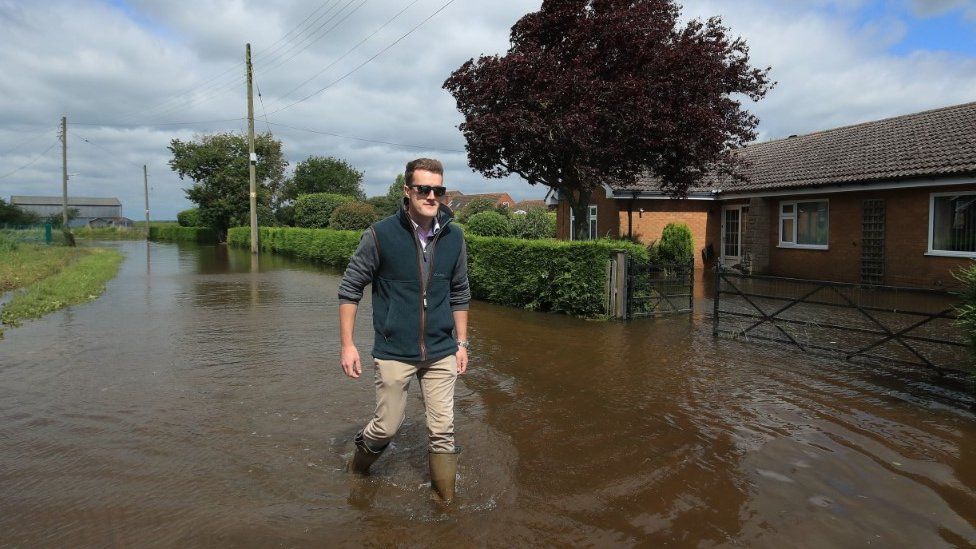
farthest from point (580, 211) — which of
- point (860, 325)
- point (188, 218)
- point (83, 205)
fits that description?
point (83, 205)

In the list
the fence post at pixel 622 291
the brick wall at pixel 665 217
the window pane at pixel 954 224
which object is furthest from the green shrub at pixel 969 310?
the brick wall at pixel 665 217

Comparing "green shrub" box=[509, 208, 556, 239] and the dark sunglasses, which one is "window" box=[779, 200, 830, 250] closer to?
"green shrub" box=[509, 208, 556, 239]

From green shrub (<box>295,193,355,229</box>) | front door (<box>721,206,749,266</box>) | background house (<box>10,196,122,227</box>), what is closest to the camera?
front door (<box>721,206,749,266</box>)

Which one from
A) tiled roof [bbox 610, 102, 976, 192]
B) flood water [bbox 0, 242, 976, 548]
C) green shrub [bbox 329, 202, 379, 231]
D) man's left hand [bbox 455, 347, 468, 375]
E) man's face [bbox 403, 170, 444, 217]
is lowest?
flood water [bbox 0, 242, 976, 548]

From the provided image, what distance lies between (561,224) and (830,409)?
1817 centimetres

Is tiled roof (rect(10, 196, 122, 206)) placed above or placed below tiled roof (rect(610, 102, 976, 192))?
above

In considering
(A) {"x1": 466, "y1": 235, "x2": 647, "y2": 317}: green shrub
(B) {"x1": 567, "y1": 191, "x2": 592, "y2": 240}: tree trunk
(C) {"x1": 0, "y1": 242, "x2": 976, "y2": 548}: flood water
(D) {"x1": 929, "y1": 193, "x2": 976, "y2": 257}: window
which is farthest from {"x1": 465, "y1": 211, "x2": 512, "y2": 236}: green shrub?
(C) {"x1": 0, "y1": 242, "x2": 976, "y2": 548}: flood water

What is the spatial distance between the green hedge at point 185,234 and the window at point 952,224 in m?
45.7

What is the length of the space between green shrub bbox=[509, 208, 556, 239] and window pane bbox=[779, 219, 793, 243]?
8939 mm

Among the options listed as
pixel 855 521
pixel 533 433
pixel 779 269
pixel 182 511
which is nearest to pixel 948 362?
pixel 855 521

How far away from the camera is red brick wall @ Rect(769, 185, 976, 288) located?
13.8m

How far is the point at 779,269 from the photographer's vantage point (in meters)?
17.9

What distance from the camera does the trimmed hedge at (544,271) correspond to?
1042cm

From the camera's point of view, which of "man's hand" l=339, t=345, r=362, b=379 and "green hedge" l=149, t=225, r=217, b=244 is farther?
"green hedge" l=149, t=225, r=217, b=244
